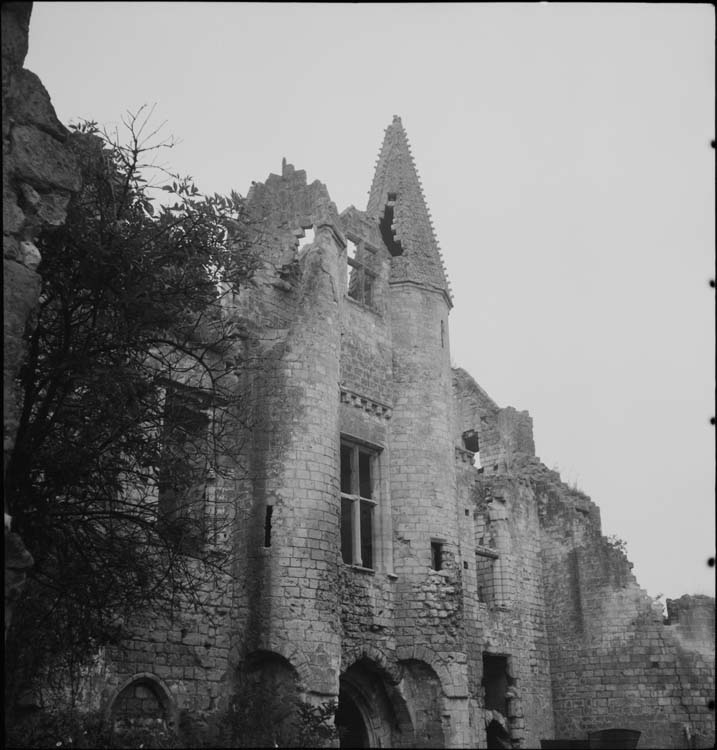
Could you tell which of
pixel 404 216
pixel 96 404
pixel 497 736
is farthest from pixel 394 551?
pixel 96 404

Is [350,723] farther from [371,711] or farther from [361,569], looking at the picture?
[361,569]

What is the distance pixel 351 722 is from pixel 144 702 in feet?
16.0

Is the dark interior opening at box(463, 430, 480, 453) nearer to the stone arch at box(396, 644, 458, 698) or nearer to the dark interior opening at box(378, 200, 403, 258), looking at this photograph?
the dark interior opening at box(378, 200, 403, 258)

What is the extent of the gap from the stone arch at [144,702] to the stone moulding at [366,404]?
6.35m

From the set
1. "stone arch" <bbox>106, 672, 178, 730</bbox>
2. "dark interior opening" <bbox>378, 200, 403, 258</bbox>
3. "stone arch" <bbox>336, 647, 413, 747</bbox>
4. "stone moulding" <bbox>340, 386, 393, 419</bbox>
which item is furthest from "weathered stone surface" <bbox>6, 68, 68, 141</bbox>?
"dark interior opening" <bbox>378, 200, 403, 258</bbox>

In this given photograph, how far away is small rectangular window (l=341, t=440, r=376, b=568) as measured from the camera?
17.4 meters

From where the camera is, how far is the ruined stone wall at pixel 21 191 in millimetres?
5750

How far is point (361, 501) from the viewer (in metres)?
17.8

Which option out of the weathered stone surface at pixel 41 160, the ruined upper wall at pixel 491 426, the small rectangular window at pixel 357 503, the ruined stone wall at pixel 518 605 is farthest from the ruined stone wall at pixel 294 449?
the ruined upper wall at pixel 491 426

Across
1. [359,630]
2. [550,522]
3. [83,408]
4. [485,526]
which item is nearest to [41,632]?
[83,408]

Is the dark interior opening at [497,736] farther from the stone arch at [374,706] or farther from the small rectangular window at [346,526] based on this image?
the small rectangular window at [346,526]

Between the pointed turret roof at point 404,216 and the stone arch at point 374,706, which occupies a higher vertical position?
the pointed turret roof at point 404,216

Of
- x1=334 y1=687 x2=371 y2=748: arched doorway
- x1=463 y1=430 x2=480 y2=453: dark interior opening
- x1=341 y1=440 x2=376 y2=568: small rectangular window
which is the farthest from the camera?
x1=463 y1=430 x2=480 y2=453: dark interior opening

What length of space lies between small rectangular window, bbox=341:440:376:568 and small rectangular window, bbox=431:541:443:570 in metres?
1.20
